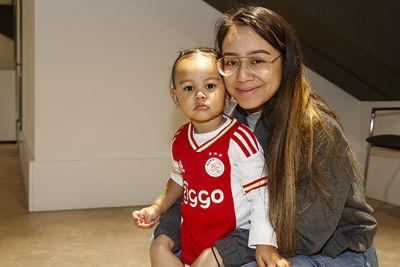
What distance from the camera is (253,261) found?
1135 millimetres

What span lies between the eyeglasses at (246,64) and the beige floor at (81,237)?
4.14 feet

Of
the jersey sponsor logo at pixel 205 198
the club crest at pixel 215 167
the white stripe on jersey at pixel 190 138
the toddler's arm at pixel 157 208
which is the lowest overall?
the toddler's arm at pixel 157 208

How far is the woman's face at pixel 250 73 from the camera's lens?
3.80ft

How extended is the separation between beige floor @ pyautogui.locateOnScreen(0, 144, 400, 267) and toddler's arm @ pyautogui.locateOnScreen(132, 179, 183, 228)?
85cm

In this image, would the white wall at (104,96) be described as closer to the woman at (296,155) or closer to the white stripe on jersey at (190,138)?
the white stripe on jersey at (190,138)

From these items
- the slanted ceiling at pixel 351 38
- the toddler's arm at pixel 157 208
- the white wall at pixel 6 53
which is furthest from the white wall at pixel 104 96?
the white wall at pixel 6 53

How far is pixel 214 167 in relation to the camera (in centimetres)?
119

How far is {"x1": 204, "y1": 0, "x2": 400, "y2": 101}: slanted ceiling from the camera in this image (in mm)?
2531

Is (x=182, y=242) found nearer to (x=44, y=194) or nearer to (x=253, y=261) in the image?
(x=253, y=261)

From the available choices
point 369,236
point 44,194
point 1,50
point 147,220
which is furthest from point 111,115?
point 1,50

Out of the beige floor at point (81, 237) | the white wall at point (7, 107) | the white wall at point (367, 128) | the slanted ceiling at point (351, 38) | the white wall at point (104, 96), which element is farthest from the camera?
the white wall at point (7, 107)

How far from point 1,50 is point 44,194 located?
24.8ft

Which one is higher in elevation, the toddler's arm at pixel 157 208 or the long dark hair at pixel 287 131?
the long dark hair at pixel 287 131

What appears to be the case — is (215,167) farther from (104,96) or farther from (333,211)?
(104,96)
